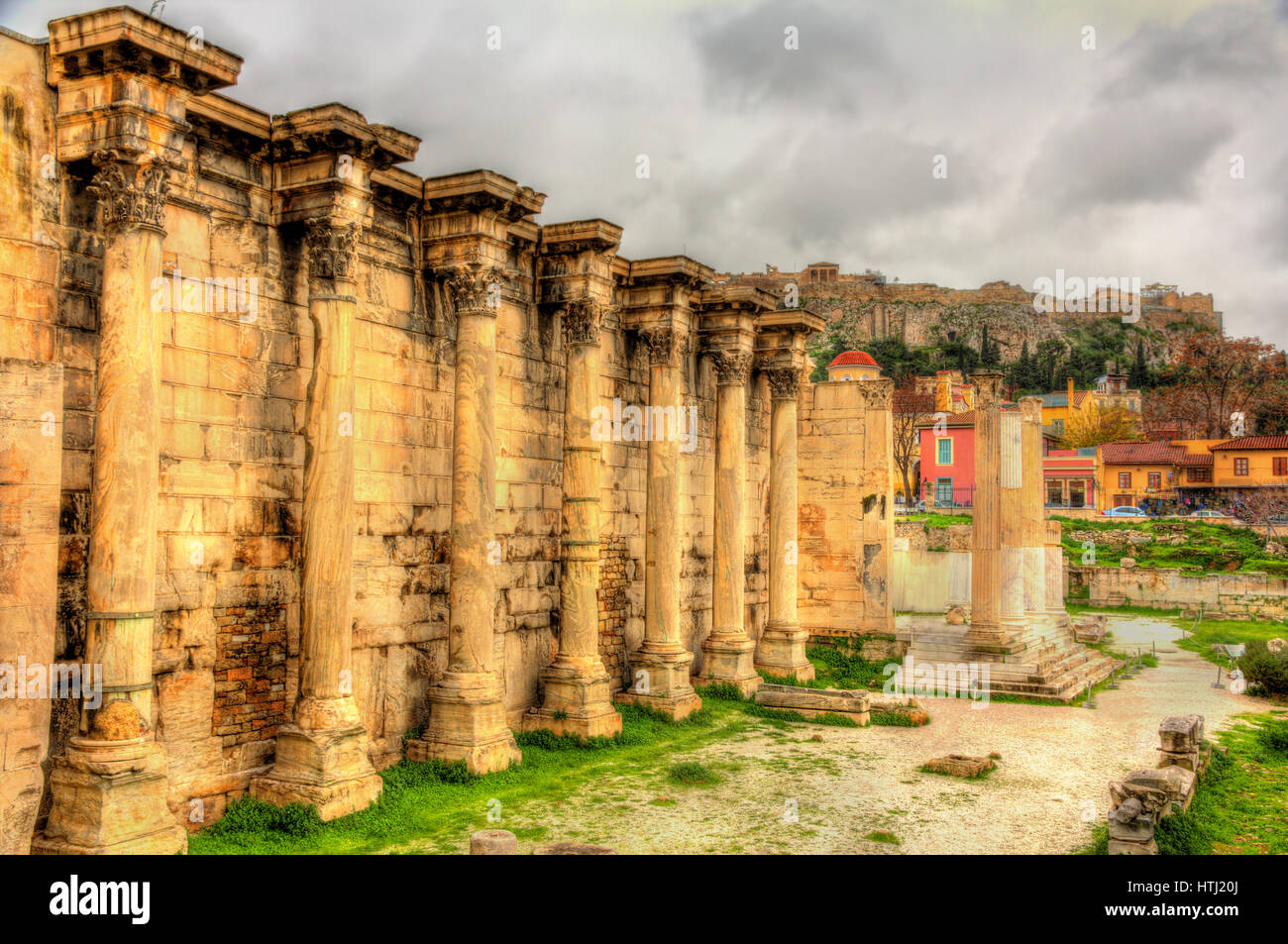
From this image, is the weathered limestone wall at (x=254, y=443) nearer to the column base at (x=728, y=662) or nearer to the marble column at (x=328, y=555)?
the marble column at (x=328, y=555)

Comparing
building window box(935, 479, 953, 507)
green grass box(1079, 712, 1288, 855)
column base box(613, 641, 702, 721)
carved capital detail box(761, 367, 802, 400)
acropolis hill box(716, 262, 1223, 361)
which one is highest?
acropolis hill box(716, 262, 1223, 361)

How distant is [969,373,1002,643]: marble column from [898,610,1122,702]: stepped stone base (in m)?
0.64

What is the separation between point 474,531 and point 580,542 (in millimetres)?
2298

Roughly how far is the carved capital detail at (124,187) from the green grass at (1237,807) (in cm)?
1004

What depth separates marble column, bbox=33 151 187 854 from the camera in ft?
24.6

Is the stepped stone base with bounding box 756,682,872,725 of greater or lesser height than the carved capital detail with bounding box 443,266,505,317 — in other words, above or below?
below

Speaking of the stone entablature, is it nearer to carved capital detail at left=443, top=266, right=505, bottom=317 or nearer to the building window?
carved capital detail at left=443, top=266, right=505, bottom=317

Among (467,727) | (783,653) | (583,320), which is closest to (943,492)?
(783,653)

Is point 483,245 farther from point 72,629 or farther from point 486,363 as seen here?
point 72,629

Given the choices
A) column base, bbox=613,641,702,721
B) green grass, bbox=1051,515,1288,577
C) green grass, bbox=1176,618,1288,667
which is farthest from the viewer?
green grass, bbox=1051,515,1288,577

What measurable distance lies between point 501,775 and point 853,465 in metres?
11.9

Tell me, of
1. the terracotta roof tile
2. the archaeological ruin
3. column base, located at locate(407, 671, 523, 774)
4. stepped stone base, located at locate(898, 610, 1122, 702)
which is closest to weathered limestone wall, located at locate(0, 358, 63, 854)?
the archaeological ruin

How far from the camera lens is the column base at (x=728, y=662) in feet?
55.2

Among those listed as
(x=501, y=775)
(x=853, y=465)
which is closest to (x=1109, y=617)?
(x=853, y=465)
